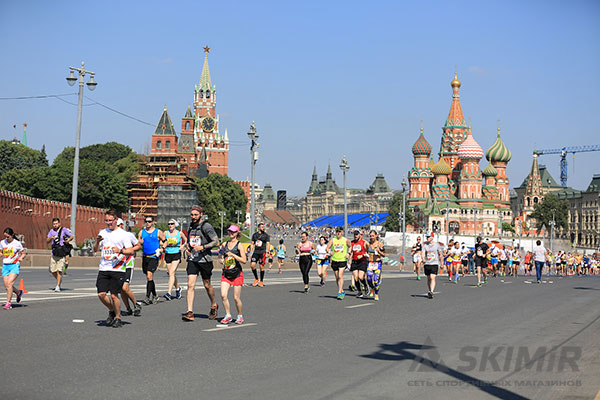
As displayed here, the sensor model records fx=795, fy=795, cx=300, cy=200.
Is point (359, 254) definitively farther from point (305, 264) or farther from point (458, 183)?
point (458, 183)

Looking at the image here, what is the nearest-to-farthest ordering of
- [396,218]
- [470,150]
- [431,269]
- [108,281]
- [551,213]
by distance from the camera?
[108,281]
[431,269]
[396,218]
[470,150]
[551,213]

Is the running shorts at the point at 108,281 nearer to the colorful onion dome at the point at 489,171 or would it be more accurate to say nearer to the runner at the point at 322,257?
the runner at the point at 322,257

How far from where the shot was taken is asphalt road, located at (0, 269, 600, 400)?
8.01 metres

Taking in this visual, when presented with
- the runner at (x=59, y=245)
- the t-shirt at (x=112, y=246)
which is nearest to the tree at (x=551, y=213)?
the runner at (x=59, y=245)

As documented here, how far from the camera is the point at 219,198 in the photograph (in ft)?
421

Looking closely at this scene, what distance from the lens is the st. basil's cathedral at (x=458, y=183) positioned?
169625 mm

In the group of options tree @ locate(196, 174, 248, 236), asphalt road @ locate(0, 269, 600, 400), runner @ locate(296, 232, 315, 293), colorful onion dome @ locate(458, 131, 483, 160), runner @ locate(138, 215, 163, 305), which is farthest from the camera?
colorful onion dome @ locate(458, 131, 483, 160)

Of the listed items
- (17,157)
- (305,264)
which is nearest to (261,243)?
(305,264)

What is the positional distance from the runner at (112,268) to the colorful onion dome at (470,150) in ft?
530

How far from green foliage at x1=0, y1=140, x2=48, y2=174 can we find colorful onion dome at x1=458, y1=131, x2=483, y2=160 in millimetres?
88935

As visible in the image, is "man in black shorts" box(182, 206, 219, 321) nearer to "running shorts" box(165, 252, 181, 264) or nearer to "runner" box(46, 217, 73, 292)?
"running shorts" box(165, 252, 181, 264)

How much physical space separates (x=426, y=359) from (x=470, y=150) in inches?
6450

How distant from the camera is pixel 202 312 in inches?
609

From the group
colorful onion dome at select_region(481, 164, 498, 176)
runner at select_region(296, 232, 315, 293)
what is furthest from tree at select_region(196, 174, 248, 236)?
runner at select_region(296, 232, 315, 293)
